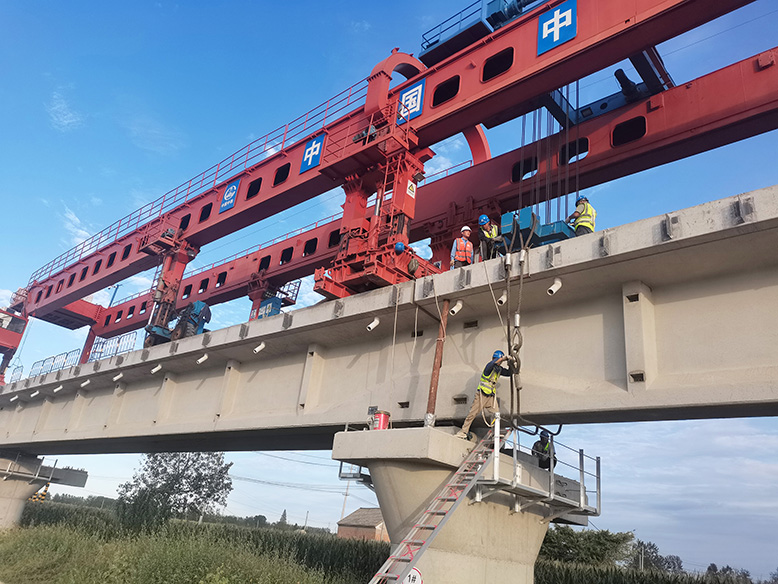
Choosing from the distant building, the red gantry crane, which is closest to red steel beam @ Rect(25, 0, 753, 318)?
the red gantry crane

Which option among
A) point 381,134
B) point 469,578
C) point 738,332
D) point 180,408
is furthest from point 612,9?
point 180,408

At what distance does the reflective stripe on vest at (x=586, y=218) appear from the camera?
9.89 m

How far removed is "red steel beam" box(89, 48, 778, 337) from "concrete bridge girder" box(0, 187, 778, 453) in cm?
480

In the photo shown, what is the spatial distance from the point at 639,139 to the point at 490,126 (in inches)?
134

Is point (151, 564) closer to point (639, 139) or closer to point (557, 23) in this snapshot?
point (639, 139)

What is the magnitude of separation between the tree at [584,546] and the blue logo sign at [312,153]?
74.2ft

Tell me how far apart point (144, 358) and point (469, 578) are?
1115cm

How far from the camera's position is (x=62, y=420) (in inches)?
746

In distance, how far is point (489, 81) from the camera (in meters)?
11.9

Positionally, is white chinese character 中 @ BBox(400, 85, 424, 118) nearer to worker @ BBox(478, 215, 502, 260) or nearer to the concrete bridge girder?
worker @ BBox(478, 215, 502, 260)

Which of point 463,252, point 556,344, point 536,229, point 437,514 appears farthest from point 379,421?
point 536,229

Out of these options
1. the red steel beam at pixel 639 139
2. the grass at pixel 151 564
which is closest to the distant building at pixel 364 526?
the grass at pixel 151 564

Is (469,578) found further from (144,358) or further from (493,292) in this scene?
(144,358)

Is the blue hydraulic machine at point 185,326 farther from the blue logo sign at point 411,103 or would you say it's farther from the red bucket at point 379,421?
the red bucket at point 379,421
